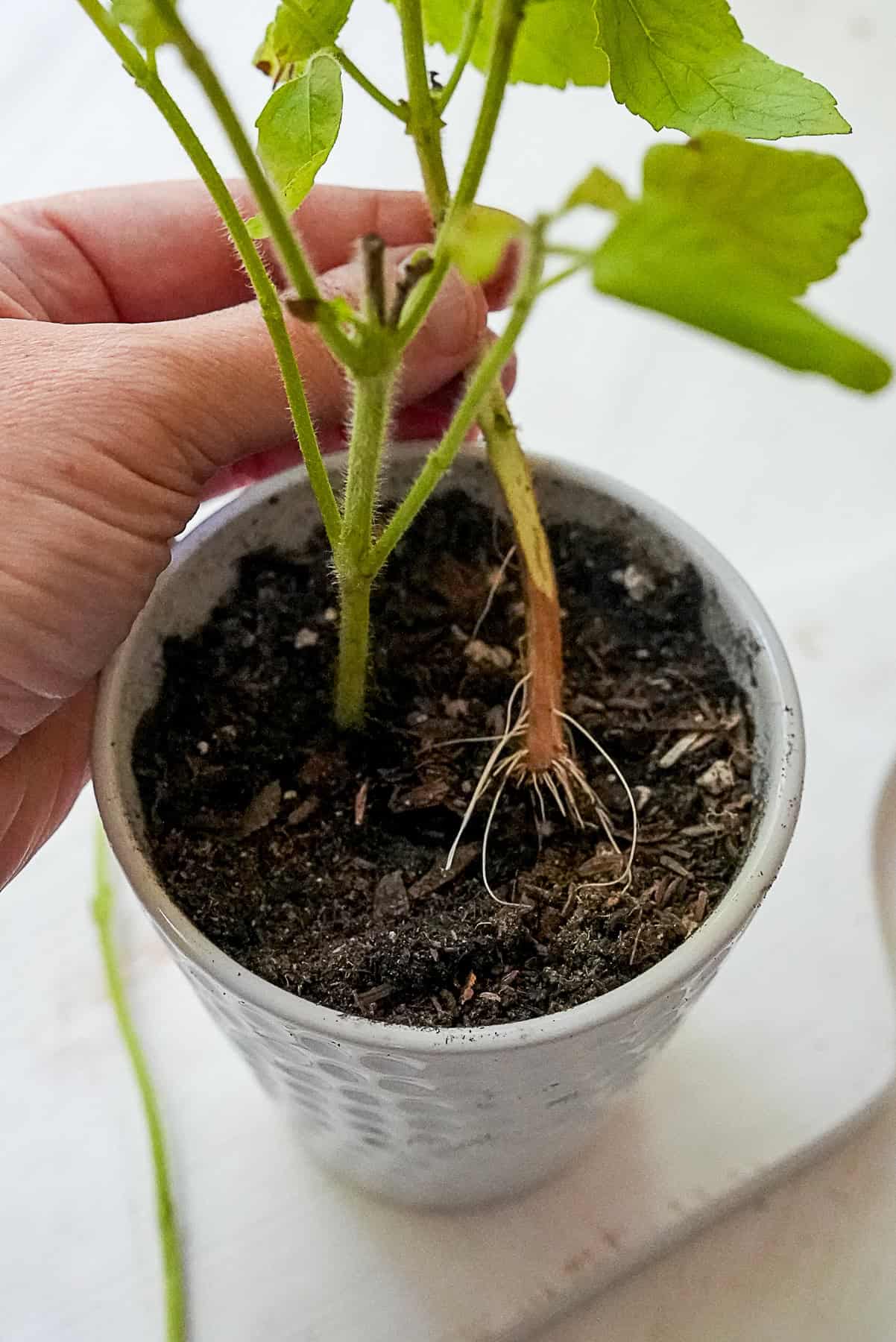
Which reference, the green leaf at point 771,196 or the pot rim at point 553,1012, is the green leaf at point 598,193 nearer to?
the green leaf at point 771,196

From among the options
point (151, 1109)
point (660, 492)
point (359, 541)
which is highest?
point (359, 541)

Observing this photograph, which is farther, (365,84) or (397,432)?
(397,432)

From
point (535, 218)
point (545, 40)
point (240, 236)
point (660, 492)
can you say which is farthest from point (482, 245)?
point (660, 492)

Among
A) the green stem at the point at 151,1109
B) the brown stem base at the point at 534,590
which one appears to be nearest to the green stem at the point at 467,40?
the brown stem base at the point at 534,590

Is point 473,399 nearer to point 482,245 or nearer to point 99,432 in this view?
point 482,245

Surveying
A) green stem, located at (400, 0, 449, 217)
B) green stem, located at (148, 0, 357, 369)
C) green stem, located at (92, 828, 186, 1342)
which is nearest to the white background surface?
green stem, located at (92, 828, 186, 1342)

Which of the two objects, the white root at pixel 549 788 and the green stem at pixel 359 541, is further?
the white root at pixel 549 788
